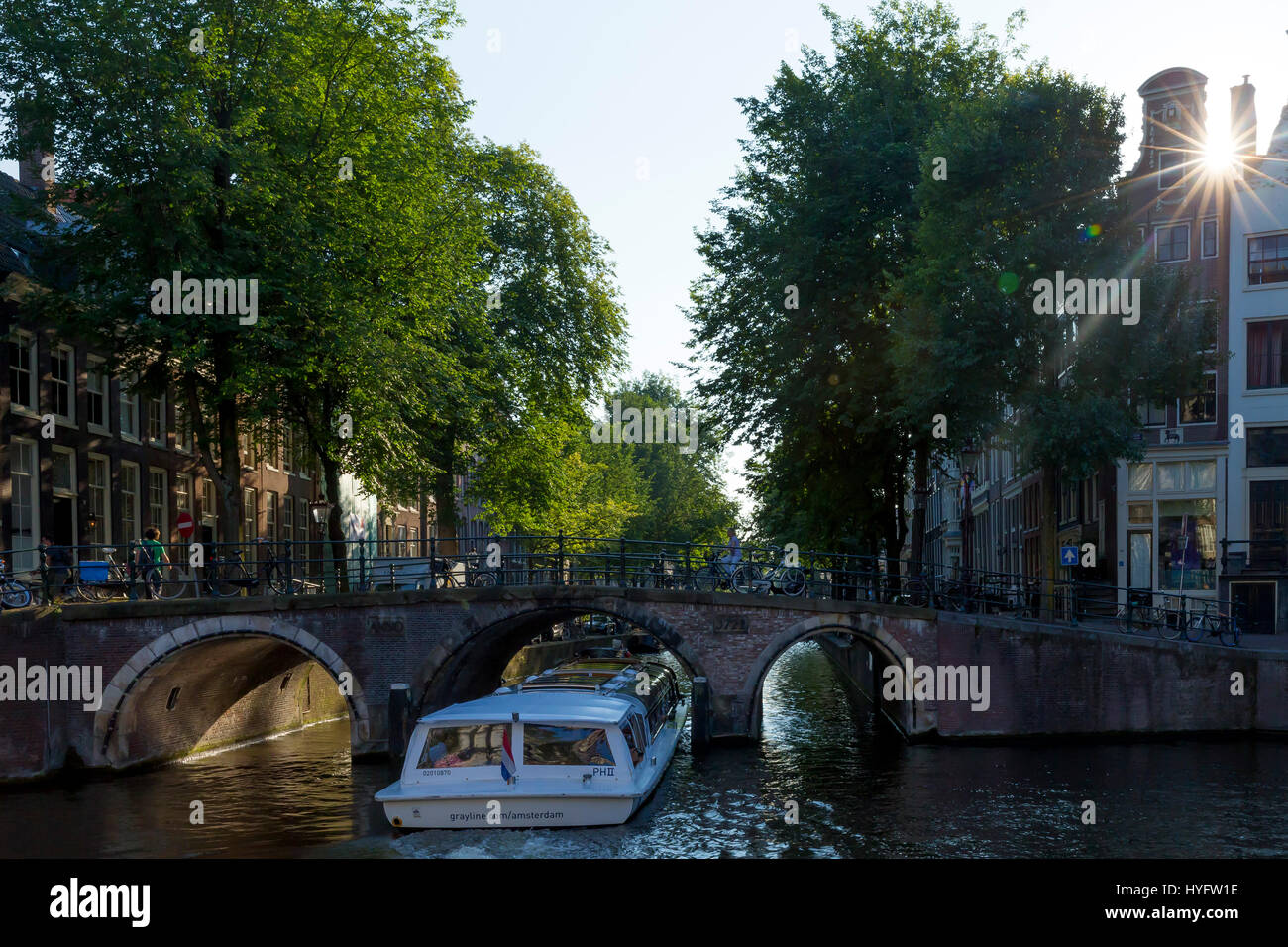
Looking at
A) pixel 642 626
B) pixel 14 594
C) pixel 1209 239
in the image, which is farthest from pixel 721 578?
pixel 1209 239

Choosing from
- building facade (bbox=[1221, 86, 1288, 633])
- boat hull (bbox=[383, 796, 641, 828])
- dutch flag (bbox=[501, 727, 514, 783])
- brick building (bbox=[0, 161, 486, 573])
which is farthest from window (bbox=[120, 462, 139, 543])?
building facade (bbox=[1221, 86, 1288, 633])

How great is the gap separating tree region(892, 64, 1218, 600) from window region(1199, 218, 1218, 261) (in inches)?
344

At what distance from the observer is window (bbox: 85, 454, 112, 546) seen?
3309 centimetres

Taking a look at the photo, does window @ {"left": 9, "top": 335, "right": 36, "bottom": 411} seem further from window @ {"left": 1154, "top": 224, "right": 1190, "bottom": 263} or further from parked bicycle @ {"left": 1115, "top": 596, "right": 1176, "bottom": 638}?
window @ {"left": 1154, "top": 224, "right": 1190, "bottom": 263}

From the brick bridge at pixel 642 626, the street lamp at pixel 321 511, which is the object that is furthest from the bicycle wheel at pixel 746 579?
the street lamp at pixel 321 511

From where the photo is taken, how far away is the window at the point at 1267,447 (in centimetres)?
3759

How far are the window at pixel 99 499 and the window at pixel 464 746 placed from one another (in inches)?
670

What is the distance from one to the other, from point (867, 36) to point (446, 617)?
A: 796 inches

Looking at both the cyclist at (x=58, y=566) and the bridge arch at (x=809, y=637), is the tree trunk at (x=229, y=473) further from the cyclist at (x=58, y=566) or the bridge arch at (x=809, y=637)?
the bridge arch at (x=809, y=637)

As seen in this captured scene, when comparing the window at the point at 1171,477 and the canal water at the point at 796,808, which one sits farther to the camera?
the window at the point at 1171,477

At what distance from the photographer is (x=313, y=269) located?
2891 centimetres
